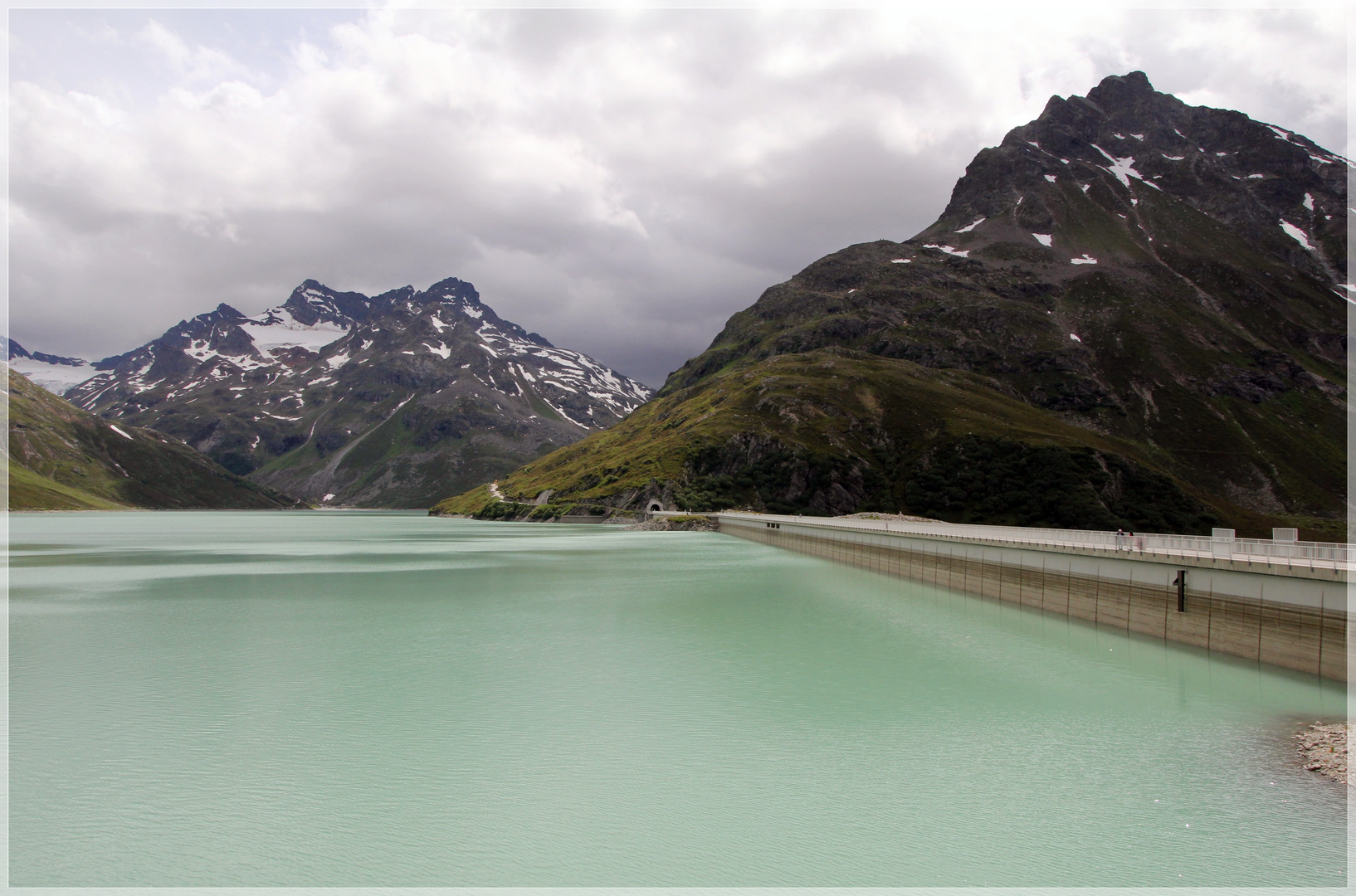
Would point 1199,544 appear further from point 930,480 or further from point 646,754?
point 930,480

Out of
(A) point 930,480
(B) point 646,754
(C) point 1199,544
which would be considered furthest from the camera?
(A) point 930,480

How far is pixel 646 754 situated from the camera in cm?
2186

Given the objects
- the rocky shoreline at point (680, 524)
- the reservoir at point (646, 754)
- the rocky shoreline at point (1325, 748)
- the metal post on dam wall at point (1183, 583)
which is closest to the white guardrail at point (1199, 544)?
the metal post on dam wall at point (1183, 583)

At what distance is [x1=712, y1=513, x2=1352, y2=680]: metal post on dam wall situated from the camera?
29.9 meters

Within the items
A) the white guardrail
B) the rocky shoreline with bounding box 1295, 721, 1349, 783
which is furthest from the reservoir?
the white guardrail

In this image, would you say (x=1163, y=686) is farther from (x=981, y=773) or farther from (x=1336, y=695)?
(x=981, y=773)

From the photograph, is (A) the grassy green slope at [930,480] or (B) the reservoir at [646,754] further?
(A) the grassy green slope at [930,480]

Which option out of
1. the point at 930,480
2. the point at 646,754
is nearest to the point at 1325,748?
the point at 646,754

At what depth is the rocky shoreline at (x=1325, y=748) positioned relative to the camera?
786 inches

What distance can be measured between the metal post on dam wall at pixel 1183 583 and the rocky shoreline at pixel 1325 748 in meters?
7.14

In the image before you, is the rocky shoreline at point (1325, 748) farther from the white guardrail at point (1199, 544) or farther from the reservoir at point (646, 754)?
the white guardrail at point (1199, 544)

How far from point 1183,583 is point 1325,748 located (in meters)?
18.1

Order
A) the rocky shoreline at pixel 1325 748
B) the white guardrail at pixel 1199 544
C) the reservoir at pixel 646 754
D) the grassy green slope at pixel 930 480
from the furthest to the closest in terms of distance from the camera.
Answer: the grassy green slope at pixel 930 480
the white guardrail at pixel 1199 544
the rocky shoreline at pixel 1325 748
the reservoir at pixel 646 754

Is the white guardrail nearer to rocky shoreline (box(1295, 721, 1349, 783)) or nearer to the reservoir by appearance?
the reservoir
